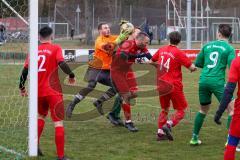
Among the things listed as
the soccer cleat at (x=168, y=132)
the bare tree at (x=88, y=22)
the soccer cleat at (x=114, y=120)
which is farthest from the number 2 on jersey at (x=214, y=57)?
the bare tree at (x=88, y=22)

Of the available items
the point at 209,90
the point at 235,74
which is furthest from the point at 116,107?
the point at 235,74

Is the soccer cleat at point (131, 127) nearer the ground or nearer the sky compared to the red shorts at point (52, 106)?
nearer the ground

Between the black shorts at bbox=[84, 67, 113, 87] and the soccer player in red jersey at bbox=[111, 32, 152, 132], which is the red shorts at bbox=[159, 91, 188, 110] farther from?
the black shorts at bbox=[84, 67, 113, 87]

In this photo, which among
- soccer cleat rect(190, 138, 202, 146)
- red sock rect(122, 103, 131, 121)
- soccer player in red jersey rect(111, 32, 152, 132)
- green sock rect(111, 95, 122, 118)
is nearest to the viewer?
soccer cleat rect(190, 138, 202, 146)

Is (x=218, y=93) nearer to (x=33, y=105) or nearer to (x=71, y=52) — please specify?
(x=33, y=105)

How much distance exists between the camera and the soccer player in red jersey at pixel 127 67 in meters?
10.4

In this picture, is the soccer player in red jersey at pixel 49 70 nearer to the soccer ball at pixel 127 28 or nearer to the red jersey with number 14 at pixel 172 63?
the red jersey with number 14 at pixel 172 63

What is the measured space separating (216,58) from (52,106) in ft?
8.35

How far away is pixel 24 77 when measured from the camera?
8219 mm

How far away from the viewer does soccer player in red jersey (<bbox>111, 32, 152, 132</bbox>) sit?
10414mm

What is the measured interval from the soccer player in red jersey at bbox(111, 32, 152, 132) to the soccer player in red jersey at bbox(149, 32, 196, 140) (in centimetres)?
91

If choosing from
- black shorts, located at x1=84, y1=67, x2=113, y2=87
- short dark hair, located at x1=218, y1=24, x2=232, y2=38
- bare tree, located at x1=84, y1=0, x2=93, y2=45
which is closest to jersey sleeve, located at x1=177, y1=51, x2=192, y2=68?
short dark hair, located at x1=218, y1=24, x2=232, y2=38

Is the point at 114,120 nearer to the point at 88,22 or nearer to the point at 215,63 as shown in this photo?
the point at 215,63

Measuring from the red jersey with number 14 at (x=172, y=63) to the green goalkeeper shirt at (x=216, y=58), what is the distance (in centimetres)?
46
